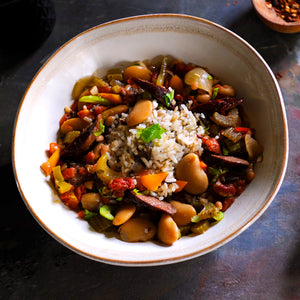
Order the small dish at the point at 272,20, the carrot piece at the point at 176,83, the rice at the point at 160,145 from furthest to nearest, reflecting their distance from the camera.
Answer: the small dish at the point at 272,20, the carrot piece at the point at 176,83, the rice at the point at 160,145

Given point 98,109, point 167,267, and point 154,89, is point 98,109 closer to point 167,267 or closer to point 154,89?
point 154,89

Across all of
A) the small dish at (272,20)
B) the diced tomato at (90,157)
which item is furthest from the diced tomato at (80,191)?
the small dish at (272,20)

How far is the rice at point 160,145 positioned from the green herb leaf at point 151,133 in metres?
0.06

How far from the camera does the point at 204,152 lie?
86.7 inches

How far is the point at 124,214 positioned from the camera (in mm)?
2043

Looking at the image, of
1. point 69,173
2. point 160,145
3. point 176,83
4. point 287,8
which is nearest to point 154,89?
point 176,83

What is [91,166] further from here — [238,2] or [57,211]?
[238,2]

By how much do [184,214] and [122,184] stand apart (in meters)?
0.38

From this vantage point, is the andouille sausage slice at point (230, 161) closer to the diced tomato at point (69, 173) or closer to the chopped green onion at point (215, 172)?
the chopped green onion at point (215, 172)

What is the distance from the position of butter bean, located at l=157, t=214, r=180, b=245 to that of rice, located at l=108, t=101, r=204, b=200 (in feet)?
0.44

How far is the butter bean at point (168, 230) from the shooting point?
6.51 feet

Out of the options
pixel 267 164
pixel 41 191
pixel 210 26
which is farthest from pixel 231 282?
pixel 210 26

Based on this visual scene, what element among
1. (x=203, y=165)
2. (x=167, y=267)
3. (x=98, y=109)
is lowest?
(x=167, y=267)

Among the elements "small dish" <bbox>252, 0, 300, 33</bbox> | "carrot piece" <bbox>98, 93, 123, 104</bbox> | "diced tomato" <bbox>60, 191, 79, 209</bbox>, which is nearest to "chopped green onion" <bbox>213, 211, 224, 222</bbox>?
"diced tomato" <bbox>60, 191, 79, 209</bbox>
